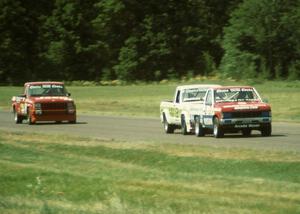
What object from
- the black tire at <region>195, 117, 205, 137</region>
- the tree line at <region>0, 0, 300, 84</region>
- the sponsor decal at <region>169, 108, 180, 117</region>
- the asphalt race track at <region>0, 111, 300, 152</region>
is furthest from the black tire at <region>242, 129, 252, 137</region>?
the tree line at <region>0, 0, 300, 84</region>

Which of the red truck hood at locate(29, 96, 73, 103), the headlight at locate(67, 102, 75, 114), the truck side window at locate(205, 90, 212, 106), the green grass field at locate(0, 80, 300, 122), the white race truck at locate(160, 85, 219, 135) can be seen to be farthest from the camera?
the green grass field at locate(0, 80, 300, 122)

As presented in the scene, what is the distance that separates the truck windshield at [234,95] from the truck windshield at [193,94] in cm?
268

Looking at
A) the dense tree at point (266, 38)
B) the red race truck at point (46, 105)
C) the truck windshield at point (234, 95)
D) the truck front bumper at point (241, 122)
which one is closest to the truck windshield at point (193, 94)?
the truck windshield at point (234, 95)

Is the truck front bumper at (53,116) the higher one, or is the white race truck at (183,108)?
the white race truck at (183,108)

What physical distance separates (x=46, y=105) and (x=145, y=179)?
2224 cm

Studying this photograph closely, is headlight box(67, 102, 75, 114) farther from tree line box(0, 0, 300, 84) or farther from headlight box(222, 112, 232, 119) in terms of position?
tree line box(0, 0, 300, 84)

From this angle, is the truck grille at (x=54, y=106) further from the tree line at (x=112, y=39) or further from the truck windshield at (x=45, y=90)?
the tree line at (x=112, y=39)

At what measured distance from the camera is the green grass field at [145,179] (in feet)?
43.3

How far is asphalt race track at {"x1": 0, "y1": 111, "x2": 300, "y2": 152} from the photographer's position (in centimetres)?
2452

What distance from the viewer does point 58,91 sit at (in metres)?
40.6

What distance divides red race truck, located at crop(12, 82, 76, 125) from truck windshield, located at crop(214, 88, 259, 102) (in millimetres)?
11913

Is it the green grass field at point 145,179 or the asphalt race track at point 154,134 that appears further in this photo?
the asphalt race track at point 154,134

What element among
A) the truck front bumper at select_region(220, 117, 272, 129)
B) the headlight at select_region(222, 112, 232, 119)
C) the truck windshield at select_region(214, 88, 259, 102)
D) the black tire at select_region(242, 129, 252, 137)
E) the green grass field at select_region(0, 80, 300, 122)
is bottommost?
the green grass field at select_region(0, 80, 300, 122)

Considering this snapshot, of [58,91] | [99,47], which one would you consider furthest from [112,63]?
[58,91]
